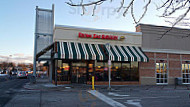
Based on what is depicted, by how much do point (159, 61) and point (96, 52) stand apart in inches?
346

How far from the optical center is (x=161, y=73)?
24375mm

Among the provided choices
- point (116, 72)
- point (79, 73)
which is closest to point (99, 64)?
point (116, 72)

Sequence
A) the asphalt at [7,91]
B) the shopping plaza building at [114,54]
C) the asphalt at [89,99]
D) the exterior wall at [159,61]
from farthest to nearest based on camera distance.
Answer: the exterior wall at [159,61], the shopping plaza building at [114,54], the asphalt at [7,91], the asphalt at [89,99]

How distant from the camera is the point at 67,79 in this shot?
71.7 feet

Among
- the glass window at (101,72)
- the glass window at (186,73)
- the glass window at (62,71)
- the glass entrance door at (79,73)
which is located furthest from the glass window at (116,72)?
the glass window at (186,73)

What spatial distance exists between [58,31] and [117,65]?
785 cm

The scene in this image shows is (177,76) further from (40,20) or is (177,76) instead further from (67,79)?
(40,20)

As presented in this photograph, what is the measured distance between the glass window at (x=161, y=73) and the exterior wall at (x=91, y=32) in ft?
12.6

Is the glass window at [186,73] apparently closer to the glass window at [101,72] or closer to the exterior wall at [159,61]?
the exterior wall at [159,61]

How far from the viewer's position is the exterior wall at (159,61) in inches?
925

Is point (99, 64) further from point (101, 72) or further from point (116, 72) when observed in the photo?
point (116, 72)

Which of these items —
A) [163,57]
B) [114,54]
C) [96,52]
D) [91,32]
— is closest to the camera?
[96,52]

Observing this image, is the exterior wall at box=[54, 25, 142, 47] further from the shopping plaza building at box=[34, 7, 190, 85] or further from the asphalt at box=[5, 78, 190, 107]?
the asphalt at box=[5, 78, 190, 107]

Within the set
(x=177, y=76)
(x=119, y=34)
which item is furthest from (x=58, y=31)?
(x=177, y=76)
